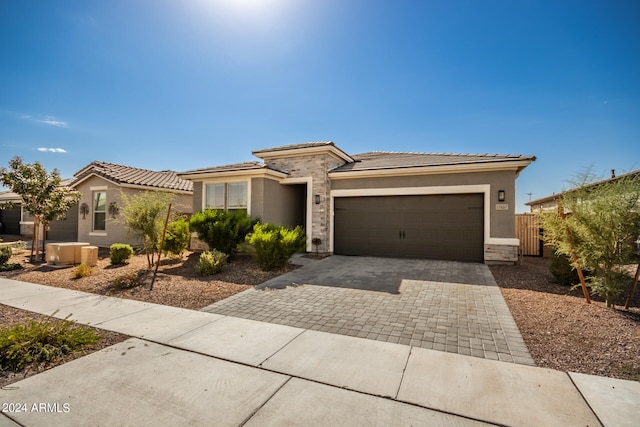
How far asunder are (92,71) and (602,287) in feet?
48.9

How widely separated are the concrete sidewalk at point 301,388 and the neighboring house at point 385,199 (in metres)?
7.48

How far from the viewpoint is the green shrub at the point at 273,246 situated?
851 centimetres

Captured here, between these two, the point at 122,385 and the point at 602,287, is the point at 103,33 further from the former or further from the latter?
the point at 602,287

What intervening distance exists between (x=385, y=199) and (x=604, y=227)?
673 cm

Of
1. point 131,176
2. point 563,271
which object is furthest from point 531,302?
point 131,176

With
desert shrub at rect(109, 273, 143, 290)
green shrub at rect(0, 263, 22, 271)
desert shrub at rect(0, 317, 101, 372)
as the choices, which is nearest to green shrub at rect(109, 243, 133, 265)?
green shrub at rect(0, 263, 22, 271)

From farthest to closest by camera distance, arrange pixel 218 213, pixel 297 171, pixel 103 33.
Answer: pixel 297 171 < pixel 218 213 < pixel 103 33

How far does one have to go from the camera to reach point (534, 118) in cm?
1091

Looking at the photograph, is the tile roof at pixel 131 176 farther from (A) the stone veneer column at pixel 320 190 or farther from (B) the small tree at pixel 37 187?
(A) the stone veneer column at pixel 320 190

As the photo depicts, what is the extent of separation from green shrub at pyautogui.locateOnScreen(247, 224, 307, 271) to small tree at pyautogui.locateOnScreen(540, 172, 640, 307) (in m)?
6.83

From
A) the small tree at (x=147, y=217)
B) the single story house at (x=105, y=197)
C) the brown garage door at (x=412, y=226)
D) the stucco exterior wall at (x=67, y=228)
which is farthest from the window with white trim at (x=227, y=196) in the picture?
the stucco exterior wall at (x=67, y=228)

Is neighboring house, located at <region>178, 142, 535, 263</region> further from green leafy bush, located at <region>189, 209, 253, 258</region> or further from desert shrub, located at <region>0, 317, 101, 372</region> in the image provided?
desert shrub, located at <region>0, 317, 101, 372</region>

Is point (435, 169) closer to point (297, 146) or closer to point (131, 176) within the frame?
point (297, 146)

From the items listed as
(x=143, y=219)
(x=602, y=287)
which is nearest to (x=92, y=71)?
(x=143, y=219)
